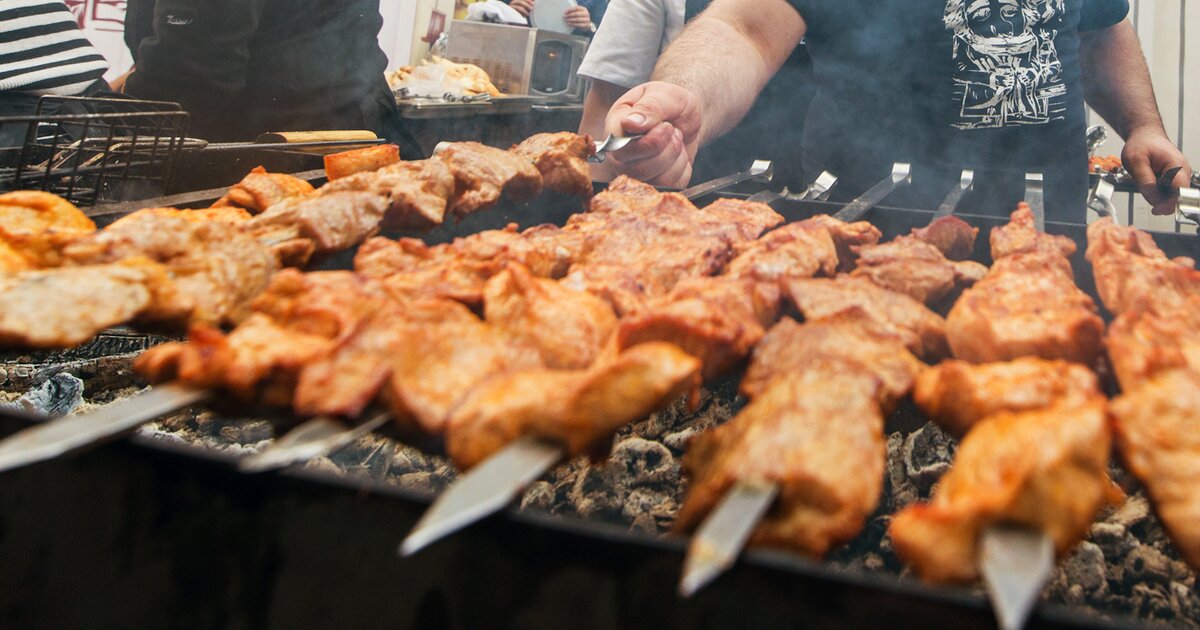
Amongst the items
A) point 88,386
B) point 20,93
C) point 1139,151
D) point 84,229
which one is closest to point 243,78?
point 20,93

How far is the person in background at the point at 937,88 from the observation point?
13.4 ft

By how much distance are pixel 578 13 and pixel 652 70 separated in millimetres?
6625

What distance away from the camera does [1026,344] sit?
1.47m

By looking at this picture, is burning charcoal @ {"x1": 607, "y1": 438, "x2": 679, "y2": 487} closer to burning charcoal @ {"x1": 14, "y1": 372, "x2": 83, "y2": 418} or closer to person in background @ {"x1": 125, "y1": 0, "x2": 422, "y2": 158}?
burning charcoal @ {"x1": 14, "y1": 372, "x2": 83, "y2": 418}

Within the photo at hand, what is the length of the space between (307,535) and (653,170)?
2620mm

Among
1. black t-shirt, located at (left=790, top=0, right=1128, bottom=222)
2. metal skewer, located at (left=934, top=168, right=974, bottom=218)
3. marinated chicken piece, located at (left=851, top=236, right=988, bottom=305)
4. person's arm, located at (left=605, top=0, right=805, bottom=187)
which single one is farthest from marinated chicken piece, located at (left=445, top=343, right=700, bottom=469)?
black t-shirt, located at (left=790, top=0, right=1128, bottom=222)

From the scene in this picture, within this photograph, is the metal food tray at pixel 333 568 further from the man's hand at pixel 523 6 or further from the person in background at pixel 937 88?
the man's hand at pixel 523 6

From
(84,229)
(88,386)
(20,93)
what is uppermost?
(20,93)

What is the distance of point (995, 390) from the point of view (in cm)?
125

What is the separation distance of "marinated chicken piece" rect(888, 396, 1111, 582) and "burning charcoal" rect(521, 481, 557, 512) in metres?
1.64

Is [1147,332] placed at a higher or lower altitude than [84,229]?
lower

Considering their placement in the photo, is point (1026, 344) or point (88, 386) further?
point (88, 386)

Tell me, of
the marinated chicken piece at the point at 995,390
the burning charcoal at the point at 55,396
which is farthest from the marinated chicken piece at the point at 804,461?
the burning charcoal at the point at 55,396

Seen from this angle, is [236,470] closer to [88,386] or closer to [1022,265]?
[1022,265]
